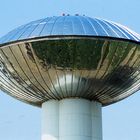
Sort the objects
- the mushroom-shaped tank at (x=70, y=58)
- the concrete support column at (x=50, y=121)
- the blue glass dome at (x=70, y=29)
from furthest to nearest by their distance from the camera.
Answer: the concrete support column at (x=50, y=121) → the blue glass dome at (x=70, y=29) → the mushroom-shaped tank at (x=70, y=58)

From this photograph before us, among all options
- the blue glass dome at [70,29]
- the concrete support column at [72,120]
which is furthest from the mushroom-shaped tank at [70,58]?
the concrete support column at [72,120]

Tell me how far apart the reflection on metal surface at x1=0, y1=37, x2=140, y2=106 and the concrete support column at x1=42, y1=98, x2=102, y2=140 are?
31cm

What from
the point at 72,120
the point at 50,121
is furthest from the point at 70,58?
the point at 50,121

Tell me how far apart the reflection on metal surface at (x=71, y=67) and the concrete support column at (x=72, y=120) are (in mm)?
314

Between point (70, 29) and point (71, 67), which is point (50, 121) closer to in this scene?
point (71, 67)

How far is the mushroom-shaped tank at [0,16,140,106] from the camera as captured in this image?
17641 mm

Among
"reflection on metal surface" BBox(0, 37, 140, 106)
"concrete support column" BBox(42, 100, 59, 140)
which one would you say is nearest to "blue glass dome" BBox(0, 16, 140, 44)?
"reflection on metal surface" BBox(0, 37, 140, 106)

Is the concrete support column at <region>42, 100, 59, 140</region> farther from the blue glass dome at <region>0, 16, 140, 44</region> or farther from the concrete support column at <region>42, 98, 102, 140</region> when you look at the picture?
the blue glass dome at <region>0, 16, 140, 44</region>

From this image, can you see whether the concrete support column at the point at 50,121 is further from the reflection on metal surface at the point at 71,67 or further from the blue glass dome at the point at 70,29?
the blue glass dome at the point at 70,29

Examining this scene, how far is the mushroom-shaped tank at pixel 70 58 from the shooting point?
17641 millimetres

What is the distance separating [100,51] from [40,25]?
248cm

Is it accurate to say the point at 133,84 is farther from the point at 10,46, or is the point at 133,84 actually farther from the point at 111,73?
the point at 10,46

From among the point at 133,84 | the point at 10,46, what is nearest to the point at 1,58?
the point at 10,46

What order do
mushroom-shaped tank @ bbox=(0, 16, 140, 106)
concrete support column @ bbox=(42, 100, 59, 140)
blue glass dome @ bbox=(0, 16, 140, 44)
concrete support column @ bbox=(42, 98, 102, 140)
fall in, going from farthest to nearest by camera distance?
concrete support column @ bbox=(42, 100, 59, 140) < concrete support column @ bbox=(42, 98, 102, 140) < blue glass dome @ bbox=(0, 16, 140, 44) < mushroom-shaped tank @ bbox=(0, 16, 140, 106)
